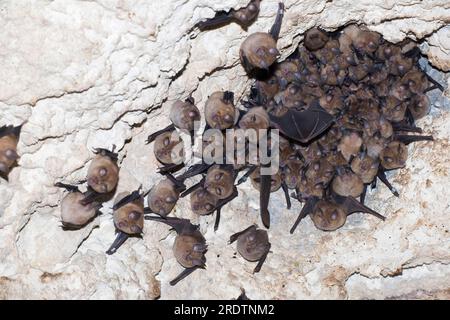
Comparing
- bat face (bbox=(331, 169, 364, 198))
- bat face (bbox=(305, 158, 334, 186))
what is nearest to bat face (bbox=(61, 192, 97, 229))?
bat face (bbox=(305, 158, 334, 186))

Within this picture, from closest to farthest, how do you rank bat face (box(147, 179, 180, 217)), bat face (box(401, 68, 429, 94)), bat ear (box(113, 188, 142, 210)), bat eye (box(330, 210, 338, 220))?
bat ear (box(113, 188, 142, 210)) < bat face (box(147, 179, 180, 217)) < bat eye (box(330, 210, 338, 220)) < bat face (box(401, 68, 429, 94))

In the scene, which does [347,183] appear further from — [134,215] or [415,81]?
[134,215]

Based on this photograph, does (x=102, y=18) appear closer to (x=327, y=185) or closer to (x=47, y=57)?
(x=47, y=57)

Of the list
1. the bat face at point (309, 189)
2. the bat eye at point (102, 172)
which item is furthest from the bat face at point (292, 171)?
the bat eye at point (102, 172)

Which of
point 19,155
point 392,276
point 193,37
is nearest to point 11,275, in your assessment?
point 19,155

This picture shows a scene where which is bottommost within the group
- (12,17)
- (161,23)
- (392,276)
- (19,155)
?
(392,276)

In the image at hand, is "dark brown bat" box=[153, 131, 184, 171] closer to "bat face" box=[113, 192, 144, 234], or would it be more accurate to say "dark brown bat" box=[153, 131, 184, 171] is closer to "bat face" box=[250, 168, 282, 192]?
"bat face" box=[113, 192, 144, 234]

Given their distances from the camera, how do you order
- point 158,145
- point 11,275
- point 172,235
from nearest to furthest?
1. point 11,275
2. point 158,145
3. point 172,235
